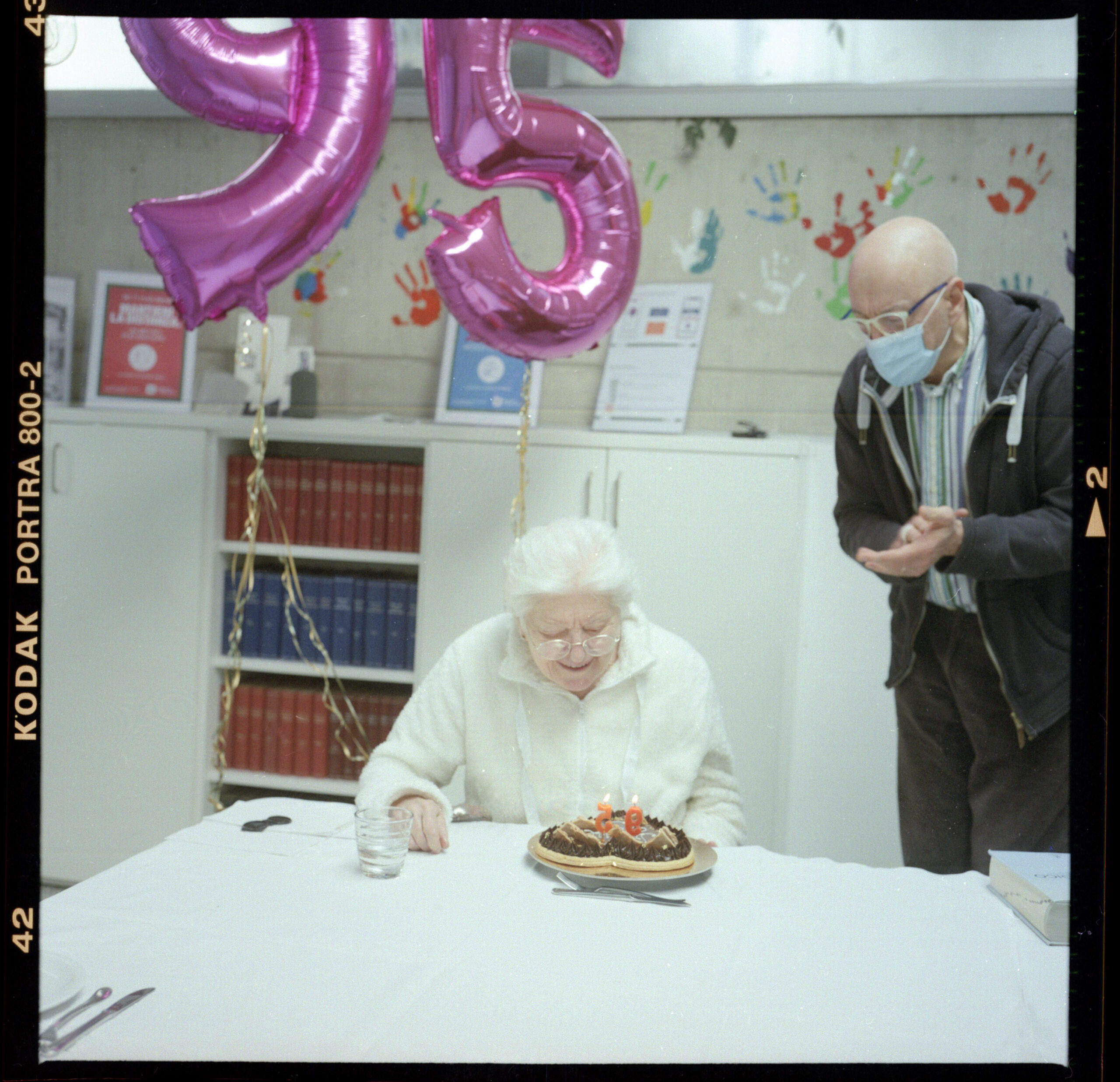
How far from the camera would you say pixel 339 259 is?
1562mm

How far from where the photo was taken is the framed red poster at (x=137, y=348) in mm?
1504

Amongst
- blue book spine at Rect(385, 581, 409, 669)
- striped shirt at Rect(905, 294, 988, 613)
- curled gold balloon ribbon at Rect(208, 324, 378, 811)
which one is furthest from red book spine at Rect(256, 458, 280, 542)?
striped shirt at Rect(905, 294, 988, 613)

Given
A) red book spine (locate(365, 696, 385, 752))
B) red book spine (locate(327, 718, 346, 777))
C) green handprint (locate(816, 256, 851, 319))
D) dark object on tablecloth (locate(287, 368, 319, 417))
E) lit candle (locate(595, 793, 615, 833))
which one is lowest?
lit candle (locate(595, 793, 615, 833))

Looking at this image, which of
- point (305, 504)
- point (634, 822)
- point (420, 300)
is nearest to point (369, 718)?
point (305, 504)

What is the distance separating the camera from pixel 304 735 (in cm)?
154

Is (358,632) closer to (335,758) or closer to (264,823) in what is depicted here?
(335,758)

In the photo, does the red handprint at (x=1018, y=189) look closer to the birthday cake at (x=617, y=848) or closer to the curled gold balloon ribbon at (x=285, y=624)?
the curled gold balloon ribbon at (x=285, y=624)

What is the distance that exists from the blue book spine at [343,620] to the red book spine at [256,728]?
0.14 m

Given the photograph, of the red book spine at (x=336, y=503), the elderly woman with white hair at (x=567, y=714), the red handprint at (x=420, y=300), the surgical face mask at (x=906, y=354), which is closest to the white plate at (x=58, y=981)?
the elderly woman with white hair at (x=567, y=714)

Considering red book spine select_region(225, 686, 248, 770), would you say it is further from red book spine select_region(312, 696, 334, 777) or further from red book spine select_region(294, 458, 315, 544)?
red book spine select_region(294, 458, 315, 544)

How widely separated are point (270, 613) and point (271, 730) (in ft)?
0.61

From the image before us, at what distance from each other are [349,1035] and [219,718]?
1.86ft

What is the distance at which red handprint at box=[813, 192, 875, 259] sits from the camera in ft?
4.98

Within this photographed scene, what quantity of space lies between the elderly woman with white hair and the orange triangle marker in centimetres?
59
